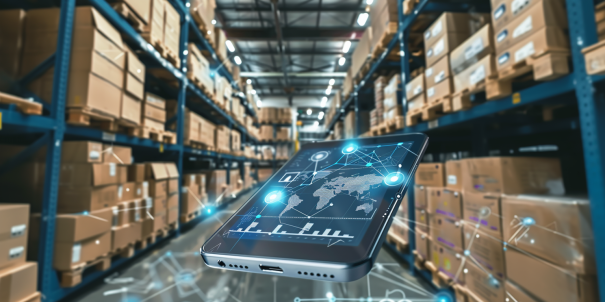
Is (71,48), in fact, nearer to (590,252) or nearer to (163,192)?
(163,192)

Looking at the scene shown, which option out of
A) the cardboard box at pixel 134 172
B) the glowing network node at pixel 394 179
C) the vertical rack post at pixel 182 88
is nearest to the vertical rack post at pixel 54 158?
the cardboard box at pixel 134 172

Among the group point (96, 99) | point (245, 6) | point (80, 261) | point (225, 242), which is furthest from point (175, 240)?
point (245, 6)

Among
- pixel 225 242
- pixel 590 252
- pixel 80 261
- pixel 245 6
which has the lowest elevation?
pixel 80 261

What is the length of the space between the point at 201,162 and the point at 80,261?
507 centimetres

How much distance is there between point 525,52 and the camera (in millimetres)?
1196

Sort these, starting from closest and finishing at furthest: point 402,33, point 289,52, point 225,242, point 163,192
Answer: point 225,242, point 402,33, point 163,192, point 289,52

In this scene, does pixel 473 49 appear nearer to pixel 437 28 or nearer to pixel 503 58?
pixel 503 58

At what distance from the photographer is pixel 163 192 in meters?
2.89

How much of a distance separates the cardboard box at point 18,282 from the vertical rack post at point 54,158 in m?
0.15

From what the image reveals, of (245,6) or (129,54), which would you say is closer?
(129,54)

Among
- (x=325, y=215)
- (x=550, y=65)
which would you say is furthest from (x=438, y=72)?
(x=325, y=215)

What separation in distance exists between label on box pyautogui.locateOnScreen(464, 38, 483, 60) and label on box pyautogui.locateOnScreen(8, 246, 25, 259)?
2.84 m

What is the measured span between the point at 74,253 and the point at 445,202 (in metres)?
2.52

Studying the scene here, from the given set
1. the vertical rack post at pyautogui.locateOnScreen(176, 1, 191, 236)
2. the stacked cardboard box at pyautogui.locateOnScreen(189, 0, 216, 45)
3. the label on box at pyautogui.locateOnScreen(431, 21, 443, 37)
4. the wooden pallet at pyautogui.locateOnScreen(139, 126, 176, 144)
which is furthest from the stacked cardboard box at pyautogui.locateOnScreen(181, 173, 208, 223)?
the label on box at pyautogui.locateOnScreen(431, 21, 443, 37)
